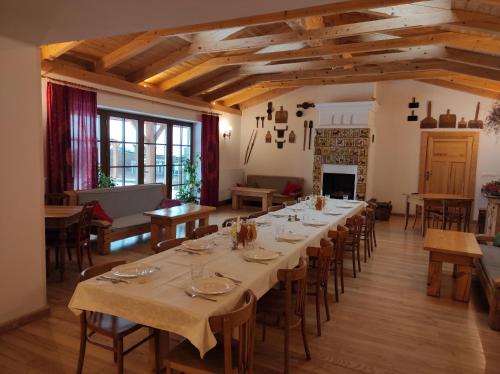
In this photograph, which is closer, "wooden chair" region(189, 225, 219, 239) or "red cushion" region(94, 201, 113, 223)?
"wooden chair" region(189, 225, 219, 239)

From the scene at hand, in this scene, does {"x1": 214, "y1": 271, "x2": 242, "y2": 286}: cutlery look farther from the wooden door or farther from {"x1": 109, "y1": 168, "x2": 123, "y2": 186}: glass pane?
the wooden door

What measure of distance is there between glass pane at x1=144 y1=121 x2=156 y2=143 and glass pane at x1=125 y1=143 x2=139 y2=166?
355 millimetres

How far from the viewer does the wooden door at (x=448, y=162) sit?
26.4ft

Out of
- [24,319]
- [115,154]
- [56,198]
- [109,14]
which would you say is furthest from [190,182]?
[109,14]

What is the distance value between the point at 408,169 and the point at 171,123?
19.2 ft

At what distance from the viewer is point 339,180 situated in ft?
28.8

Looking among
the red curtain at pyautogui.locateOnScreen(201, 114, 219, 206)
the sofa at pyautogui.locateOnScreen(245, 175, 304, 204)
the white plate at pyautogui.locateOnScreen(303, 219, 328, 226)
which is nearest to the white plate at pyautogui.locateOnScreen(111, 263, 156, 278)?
the white plate at pyautogui.locateOnScreen(303, 219, 328, 226)

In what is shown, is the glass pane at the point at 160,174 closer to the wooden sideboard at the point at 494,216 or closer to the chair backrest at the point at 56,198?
the chair backrest at the point at 56,198

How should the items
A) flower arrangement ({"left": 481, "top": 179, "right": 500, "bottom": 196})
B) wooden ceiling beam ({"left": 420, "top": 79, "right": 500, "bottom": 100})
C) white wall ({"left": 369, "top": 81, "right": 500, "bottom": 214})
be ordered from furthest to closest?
white wall ({"left": 369, "top": 81, "right": 500, "bottom": 214}), wooden ceiling beam ({"left": 420, "top": 79, "right": 500, "bottom": 100}), flower arrangement ({"left": 481, "top": 179, "right": 500, "bottom": 196})

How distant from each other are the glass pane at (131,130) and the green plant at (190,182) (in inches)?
62.2

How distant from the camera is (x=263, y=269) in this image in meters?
2.28

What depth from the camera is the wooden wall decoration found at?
826 centimetres

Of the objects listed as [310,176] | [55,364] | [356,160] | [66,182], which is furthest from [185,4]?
[310,176]

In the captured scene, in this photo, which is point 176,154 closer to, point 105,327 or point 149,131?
point 149,131
